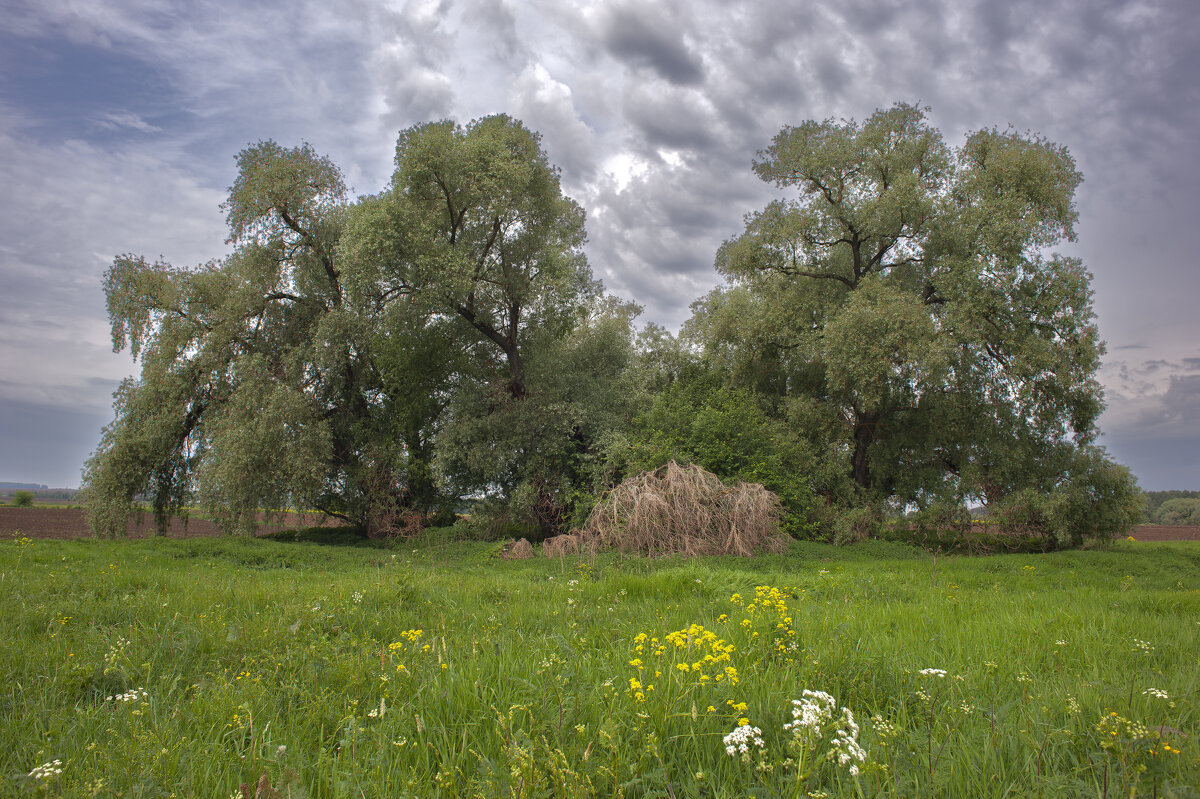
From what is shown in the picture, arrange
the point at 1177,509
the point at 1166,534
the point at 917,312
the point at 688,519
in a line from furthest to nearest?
the point at 1177,509 < the point at 1166,534 < the point at 917,312 < the point at 688,519

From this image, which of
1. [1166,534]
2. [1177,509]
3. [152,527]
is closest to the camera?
[152,527]

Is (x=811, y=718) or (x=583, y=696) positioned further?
(x=583, y=696)

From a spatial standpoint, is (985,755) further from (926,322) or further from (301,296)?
(301,296)

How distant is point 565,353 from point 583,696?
21886 mm

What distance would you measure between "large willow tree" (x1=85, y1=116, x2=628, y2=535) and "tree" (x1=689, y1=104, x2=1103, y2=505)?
7.51 m

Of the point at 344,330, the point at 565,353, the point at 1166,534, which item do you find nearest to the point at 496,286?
the point at 565,353

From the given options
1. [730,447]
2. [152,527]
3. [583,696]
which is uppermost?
[730,447]

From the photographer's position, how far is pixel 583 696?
292cm

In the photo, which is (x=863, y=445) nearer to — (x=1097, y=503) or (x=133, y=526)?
(x=1097, y=503)

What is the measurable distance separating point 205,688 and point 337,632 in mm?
1704

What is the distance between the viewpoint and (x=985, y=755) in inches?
101

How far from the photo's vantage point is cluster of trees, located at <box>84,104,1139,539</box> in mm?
17938

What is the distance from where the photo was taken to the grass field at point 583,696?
2.33 meters

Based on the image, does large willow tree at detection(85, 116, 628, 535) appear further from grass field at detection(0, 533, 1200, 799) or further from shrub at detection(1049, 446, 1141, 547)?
shrub at detection(1049, 446, 1141, 547)
